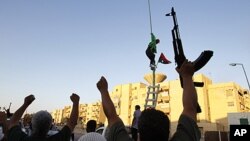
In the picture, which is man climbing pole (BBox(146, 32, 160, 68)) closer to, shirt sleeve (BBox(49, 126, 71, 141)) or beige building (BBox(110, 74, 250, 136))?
shirt sleeve (BBox(49, 126, 71, 141))

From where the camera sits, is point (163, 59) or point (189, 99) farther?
point (163, 59)

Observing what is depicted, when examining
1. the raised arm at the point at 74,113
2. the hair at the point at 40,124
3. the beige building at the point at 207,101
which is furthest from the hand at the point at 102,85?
the beige building at the point at 207,101

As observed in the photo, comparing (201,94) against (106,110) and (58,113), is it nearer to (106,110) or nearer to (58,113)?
(106,110)

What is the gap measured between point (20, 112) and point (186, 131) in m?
2.18

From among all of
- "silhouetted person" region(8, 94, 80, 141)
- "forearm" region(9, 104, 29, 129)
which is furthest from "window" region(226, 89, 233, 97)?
"forearm" region(9, 104, 29, 129)

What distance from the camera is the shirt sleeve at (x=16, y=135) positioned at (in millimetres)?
2996

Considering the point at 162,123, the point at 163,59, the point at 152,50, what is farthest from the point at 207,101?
the point at 162,123

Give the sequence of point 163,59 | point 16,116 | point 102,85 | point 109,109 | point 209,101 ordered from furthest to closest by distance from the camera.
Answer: point 209,101 → point 163,59 → point 16,116 → point 102,85 → point 109,109

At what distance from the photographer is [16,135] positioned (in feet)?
9.96

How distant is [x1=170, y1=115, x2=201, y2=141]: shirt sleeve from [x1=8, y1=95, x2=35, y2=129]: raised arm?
208 centimetres

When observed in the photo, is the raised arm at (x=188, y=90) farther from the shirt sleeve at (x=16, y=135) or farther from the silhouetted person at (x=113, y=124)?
the shirt sleeve at (x=16, y=135)

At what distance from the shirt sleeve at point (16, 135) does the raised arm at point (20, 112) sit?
0.06 metres

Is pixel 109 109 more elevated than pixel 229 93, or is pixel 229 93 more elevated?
pixel 229 93

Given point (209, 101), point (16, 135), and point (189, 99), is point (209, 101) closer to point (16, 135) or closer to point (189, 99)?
point (16, 135)
